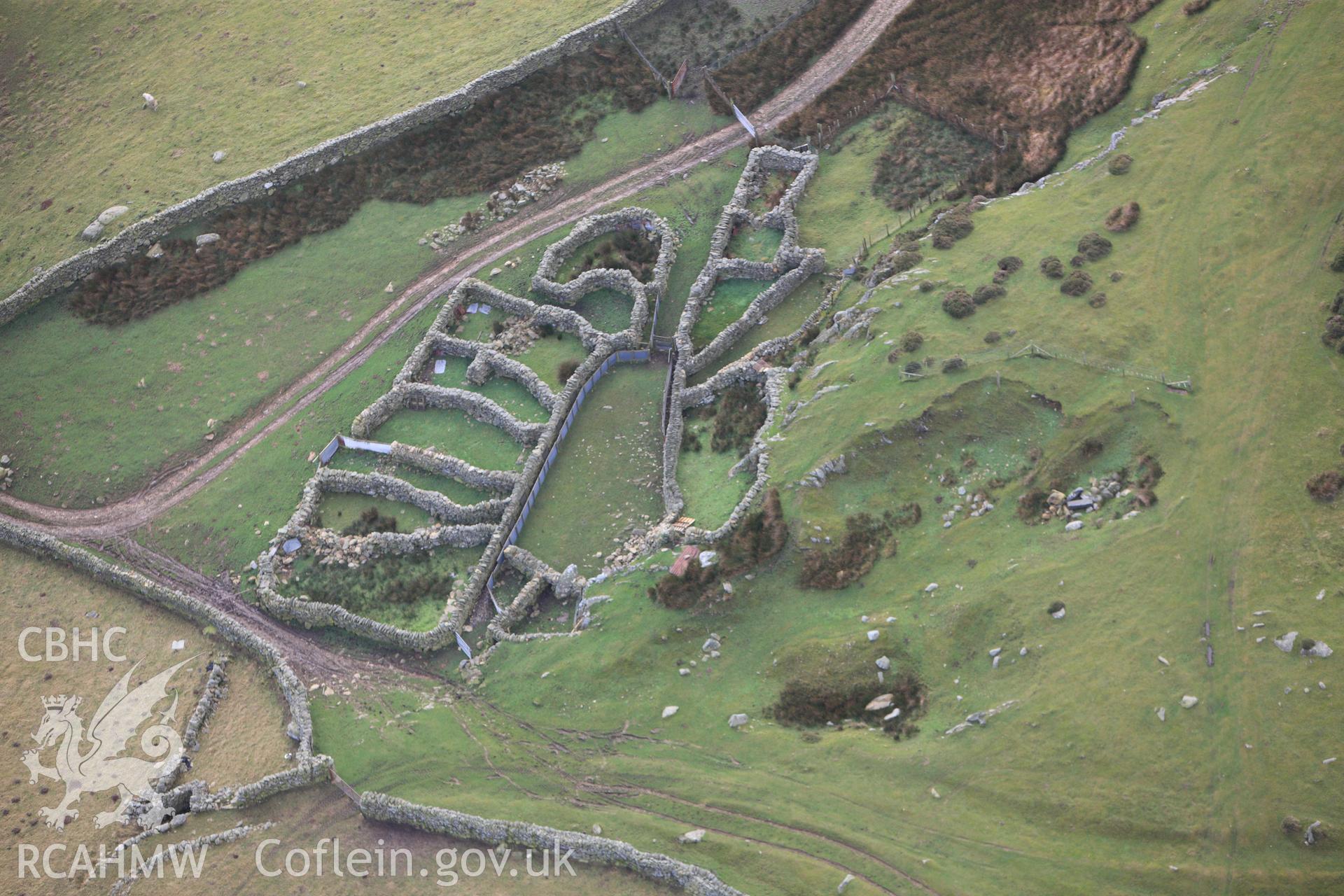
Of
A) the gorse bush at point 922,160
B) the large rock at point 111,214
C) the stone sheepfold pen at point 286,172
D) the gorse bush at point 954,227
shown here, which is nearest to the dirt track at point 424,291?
the gorse bush at point 922,160

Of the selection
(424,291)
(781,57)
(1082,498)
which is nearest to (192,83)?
(424,291)

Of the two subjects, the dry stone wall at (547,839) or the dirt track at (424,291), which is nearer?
the dry stone wall at (547,839)

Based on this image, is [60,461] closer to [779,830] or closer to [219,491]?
[219,491]

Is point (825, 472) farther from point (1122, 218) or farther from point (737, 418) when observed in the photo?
point (1122, 218)

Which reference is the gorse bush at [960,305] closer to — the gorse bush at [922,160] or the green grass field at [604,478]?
the gorse bush at [922,160]

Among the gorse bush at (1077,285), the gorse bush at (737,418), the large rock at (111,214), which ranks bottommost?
the gorse bush at (737,418)

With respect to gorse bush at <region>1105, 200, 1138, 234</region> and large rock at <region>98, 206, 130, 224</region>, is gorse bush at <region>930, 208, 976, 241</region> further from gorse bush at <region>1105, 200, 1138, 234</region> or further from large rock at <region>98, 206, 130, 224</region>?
large rock at <region>98, 206, 130, 224</region>

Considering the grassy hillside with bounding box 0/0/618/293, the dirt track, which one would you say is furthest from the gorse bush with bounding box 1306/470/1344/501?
the grassy hillside with bounding box 0/0/618/293
